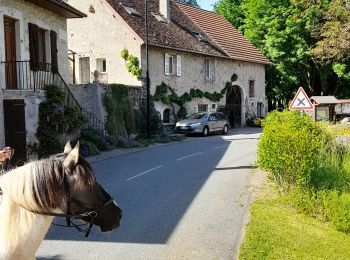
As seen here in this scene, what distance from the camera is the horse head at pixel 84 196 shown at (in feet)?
11.2

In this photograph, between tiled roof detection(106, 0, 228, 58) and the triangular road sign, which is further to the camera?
tiled roof detection(106, 0, 228, 58)

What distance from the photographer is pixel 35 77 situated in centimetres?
1888

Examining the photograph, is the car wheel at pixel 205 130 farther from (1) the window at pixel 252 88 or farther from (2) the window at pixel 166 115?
(1) the window at pixel 252 88

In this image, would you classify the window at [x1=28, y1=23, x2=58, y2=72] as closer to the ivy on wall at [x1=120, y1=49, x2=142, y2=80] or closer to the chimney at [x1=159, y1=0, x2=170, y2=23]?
the ivy on wall at [x1=120, y1=49, x2=142, y2=80]

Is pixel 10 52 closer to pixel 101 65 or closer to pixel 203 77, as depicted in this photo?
pixel 101 65

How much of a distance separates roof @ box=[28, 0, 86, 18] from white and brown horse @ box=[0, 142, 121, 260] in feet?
55.9

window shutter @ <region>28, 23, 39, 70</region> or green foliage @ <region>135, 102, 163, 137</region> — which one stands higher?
window shutter @ <region>28, 23, 39, 70</region>

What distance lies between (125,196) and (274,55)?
1340 inches

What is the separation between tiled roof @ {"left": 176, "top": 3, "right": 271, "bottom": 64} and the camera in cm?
3947

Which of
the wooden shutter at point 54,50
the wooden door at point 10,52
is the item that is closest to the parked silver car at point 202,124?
the wooden shutter at point 54,50

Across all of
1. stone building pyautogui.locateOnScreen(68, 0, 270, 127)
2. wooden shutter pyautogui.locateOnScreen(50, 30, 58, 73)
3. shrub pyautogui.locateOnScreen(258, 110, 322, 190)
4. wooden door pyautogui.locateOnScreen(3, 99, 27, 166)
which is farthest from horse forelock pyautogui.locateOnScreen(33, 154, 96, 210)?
stone building pyautogui.locateOnScreen(68, 0, 270, 127)

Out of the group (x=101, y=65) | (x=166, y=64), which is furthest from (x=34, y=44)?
(x=166, y=64)

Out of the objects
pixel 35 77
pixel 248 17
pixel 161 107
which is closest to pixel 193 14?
pixel 248 17

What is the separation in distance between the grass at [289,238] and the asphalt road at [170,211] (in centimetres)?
27
